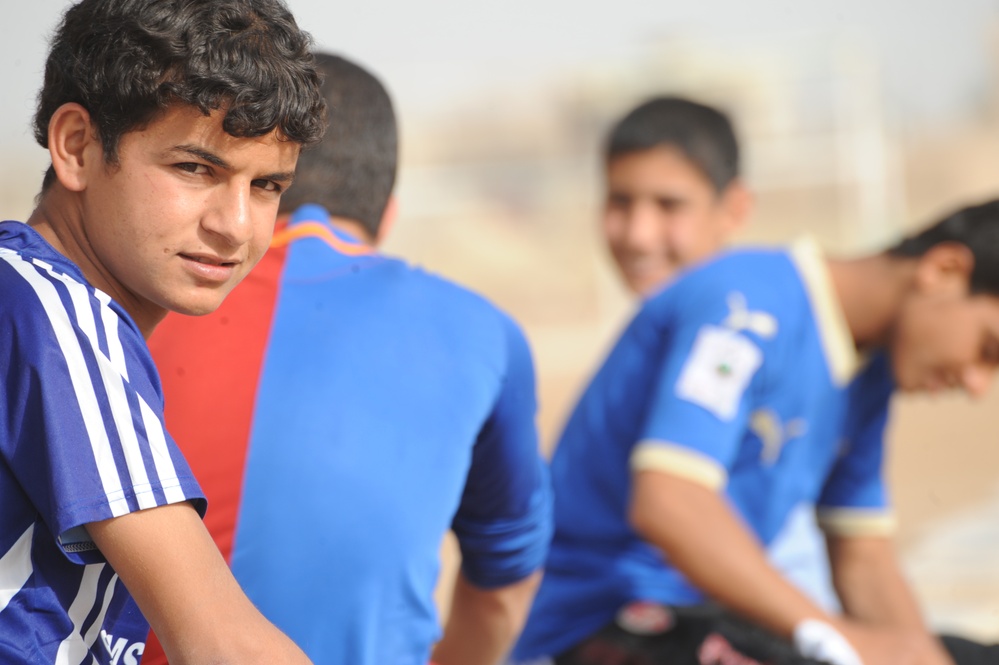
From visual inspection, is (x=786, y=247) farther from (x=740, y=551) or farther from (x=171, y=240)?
(x=171, y=240)

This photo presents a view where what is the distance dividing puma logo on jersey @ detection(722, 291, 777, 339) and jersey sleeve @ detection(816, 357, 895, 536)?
470 millimetres

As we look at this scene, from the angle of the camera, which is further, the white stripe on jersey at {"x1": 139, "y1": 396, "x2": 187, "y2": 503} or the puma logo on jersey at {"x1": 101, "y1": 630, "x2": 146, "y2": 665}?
the puma logo on jersey at {"x1": 101, "y1": 630, "x2": 146, "y2": 665}

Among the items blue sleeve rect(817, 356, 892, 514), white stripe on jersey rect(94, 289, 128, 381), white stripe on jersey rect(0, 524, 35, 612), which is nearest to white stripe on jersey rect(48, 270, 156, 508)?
white stripe on jersey rect(94, 289, 128, 381)

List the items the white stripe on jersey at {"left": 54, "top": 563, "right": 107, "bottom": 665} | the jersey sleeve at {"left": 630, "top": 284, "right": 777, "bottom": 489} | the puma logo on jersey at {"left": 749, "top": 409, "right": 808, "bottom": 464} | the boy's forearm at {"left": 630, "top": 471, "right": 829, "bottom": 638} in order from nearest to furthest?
the white stripe on jersey at {"left": 54, "top": 563, "right": 107, "bottom": 665}
the boy's forearm at {"left": 630, "top": 471, "right": 829, "bottom": 638}
the jersey sleeve at {"left": 630, "top": 284, "right": 777, "bottom": 489}
the puma logo on jersey at {"left": 749, "top": 409, "right": 808, "bottom": 464}

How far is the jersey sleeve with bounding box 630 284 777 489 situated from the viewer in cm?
282

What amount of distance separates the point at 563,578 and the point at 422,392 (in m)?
1.36

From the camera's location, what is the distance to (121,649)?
1430 millimetres

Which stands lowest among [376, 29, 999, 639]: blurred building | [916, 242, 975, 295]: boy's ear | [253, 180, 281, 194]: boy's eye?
[376, 29, 999, 639]: blurred building

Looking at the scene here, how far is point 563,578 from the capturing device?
312 cm

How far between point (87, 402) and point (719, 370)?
190 cm

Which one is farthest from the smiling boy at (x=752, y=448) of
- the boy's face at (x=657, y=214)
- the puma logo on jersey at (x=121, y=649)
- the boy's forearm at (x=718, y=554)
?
the puma logo on jersey at (x=121, y=649)

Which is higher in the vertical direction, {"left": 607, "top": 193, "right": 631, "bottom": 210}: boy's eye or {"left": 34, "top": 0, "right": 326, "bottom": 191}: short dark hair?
{"left": 34, "top": 0, "right": 326, "bottom": 191}: short dark hair

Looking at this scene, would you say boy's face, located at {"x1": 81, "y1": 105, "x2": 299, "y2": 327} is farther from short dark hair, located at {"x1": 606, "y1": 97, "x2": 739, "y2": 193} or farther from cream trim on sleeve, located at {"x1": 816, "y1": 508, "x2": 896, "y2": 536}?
short dark hair, located at {"x1": 606, "y1": 97, "x2": 739, "y2": 193}

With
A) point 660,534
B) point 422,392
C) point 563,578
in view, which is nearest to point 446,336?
point 422,392
